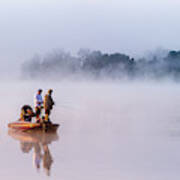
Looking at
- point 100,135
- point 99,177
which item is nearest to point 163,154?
point 99,177

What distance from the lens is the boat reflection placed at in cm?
1616

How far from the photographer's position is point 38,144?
19969 millimetres

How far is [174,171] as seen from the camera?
14984 millimetres

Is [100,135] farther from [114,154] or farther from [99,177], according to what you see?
[99,177]

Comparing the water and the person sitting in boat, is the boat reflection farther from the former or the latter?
the person sitting in boat

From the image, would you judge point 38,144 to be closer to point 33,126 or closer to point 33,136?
point 33,136

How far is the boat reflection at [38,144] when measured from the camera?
1616 centimetres

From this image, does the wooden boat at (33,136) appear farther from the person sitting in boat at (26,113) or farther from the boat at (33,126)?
the person sitting in boat at (26,113)

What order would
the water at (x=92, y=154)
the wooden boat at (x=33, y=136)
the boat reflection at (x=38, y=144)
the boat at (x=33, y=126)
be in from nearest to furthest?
the water at (x=92, y=154) → the boat reflection at (x=38, y=144) → the wooden boat at (x=33, y=136) → the boat at (x=33, y=126)

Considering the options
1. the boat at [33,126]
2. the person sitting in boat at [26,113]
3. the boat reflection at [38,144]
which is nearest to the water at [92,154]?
the boat reflection at [38,144]

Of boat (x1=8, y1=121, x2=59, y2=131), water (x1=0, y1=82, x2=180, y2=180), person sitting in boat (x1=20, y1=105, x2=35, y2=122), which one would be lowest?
water (x1=0, y1=82, x2=180, y2=180)

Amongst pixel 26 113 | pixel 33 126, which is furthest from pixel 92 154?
pixel 26 113

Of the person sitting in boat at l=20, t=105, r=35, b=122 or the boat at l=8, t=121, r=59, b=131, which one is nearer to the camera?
the boat at l=8, t=121, r=59, b=131

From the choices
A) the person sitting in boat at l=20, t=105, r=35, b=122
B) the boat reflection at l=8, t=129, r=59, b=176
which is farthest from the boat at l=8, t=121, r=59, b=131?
the person sitting in boat at l=20, t=105, r=35, b=122
